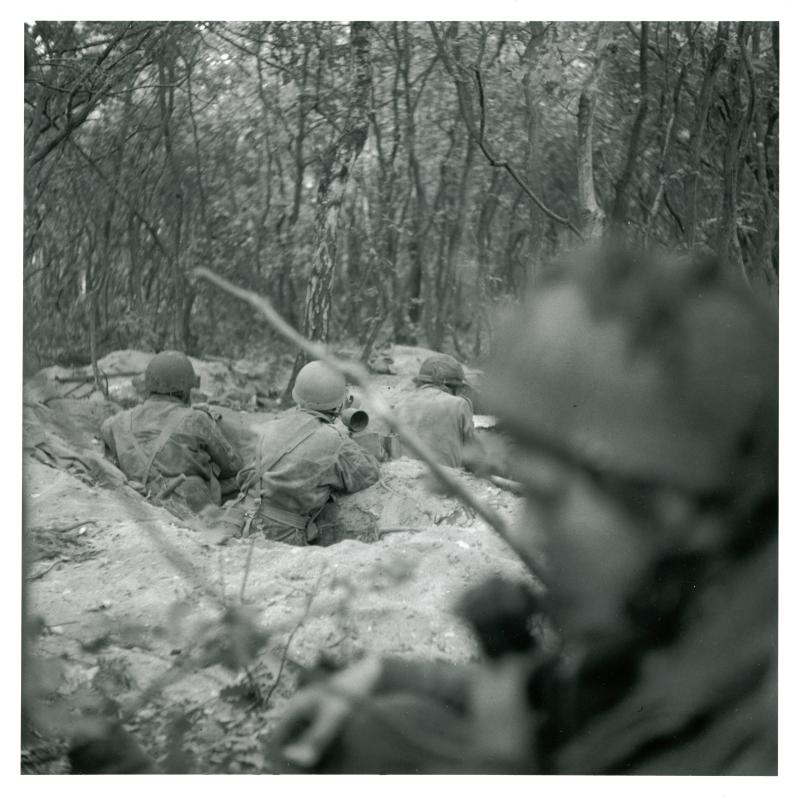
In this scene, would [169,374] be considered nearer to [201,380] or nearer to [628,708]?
[201,380]

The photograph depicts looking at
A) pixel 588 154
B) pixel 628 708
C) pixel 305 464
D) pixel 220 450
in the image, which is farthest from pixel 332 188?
pixel 628 708

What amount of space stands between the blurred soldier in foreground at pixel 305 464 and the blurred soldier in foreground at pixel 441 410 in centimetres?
30

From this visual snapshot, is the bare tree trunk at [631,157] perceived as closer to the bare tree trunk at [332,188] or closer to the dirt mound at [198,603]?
the bare tree trunk at [332,188]

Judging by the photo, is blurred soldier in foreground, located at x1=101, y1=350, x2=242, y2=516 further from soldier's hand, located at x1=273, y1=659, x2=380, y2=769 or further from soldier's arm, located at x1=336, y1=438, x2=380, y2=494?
soldier's hand, located at x1=273, y1=659, x2=380, y2=769

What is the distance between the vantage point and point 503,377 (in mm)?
1426

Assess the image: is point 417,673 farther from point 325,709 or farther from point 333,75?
point 333,75

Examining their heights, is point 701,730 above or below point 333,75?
below

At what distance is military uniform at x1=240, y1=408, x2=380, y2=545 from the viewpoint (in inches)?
145

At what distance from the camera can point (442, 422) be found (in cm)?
393

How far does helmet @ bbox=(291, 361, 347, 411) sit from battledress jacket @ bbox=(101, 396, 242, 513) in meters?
0.48

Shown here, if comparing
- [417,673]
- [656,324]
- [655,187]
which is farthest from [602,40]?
[417,673]

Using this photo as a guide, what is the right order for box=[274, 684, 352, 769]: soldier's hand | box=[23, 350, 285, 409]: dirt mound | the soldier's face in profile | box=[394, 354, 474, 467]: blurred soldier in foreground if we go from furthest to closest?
box=[394, 354, 474, 467]: blurred soldier in foreground, box=[23, 350, 285, 409]: dirt mound, box=[274, 684, 352, 769]: soldier's hand, the soldier's face in profile

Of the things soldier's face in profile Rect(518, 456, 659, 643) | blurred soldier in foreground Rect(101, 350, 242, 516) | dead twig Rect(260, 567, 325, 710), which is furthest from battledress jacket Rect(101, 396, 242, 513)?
soldier's face in profile Rect(518, 456, 659, 643)

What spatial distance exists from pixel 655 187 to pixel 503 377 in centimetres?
169
